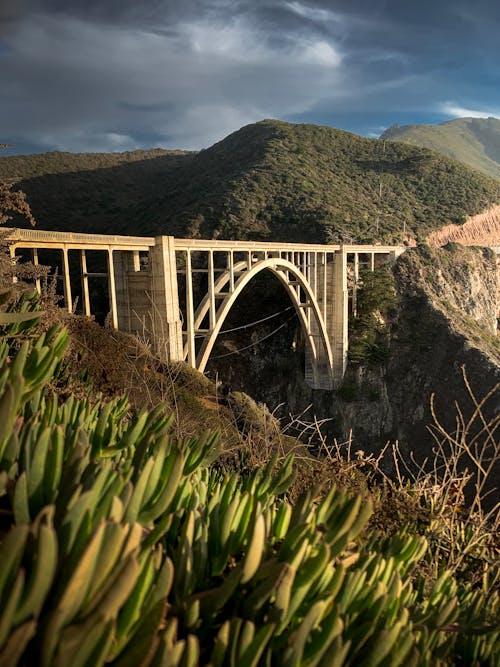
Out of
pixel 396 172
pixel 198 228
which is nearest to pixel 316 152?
pixel 396 172

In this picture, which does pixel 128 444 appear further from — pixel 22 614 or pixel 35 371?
pixel 22 614

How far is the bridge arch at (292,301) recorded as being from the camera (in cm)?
1284

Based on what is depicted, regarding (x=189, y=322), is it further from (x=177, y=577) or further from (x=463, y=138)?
(x=463, y=138)

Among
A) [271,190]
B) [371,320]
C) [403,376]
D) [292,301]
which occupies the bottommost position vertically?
[403,376]

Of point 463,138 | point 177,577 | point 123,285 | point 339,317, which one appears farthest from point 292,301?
point 463,138

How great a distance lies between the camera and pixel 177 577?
150 cm

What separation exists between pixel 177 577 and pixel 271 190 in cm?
4192

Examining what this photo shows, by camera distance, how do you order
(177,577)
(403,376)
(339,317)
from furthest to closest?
(403,376)
(339,317)
(177,577)

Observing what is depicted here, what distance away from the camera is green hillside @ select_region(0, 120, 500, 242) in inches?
1455

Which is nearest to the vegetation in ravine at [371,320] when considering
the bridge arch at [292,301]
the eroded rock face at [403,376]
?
the eroded rock face at [403,376]

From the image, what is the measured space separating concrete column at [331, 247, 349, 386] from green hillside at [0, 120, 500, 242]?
1095cm

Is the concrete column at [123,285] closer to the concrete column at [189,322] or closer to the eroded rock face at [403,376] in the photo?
the concrete column at [189,322]

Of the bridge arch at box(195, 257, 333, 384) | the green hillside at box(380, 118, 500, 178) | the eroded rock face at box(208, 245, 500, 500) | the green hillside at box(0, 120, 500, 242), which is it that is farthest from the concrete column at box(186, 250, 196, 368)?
the green hillside at box(380, 118, 500, 178)

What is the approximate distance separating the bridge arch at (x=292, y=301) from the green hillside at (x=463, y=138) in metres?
105
